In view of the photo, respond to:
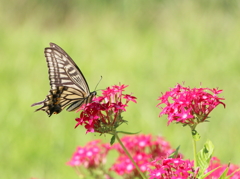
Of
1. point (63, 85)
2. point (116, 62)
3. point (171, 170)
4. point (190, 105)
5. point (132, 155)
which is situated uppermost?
point (116, 62)

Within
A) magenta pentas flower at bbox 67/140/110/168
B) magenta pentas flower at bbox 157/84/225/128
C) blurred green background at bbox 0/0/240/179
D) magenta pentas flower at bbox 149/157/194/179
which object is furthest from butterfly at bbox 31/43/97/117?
blurred green background at bbox 0/0/240/179

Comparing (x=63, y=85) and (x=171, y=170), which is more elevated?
(x=63, y=85)

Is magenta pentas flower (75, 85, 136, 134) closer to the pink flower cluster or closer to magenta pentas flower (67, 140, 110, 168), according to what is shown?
the pink flower cluster

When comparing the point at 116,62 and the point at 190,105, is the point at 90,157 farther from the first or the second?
the point at 116,62

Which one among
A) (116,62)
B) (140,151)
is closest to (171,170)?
(140,151)

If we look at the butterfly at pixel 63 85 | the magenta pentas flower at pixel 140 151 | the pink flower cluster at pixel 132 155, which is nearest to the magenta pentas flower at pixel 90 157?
the pink flower cluster at pixel 132 155

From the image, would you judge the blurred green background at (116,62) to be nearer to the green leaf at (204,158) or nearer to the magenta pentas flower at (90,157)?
the magenta pentas flower at (90,157)

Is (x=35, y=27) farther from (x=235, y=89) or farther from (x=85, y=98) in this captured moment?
(x=85, y=98)
